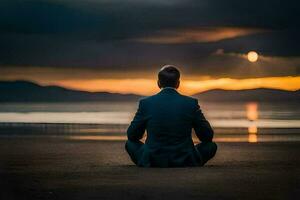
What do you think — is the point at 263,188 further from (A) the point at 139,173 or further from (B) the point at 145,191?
(A) the point at 139,173

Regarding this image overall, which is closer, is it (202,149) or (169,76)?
(169,76)

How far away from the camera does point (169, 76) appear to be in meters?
14.4

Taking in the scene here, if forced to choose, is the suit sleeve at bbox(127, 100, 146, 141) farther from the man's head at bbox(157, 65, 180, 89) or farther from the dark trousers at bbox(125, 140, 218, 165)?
the man's head at bbox(157, 65, 180, 89)

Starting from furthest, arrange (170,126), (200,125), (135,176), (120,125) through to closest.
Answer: (120,125) < (200,125) < (170,126) < (135,176)

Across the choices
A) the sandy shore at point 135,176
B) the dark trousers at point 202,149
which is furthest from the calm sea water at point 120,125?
the dark trousers at point 202,149

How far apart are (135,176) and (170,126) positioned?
144 centimetres

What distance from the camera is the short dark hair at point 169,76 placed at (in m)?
14.4

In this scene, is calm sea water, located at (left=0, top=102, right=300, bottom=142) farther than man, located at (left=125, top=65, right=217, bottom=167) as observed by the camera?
Yes

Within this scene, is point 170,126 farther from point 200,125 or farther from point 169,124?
point 200,125

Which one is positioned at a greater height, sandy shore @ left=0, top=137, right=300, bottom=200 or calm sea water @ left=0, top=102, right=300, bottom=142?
calm sea water @ left=0, top=102, right=300, bottom=142

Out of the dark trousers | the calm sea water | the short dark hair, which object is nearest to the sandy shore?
the dark trousers

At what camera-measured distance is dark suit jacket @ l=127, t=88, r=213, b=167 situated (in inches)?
567

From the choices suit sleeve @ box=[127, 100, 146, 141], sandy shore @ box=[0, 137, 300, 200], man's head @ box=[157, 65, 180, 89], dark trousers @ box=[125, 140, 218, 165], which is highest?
man's head @ box=[157, 65, 180, 89]

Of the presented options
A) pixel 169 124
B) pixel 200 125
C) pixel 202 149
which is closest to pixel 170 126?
pixel 169 124
